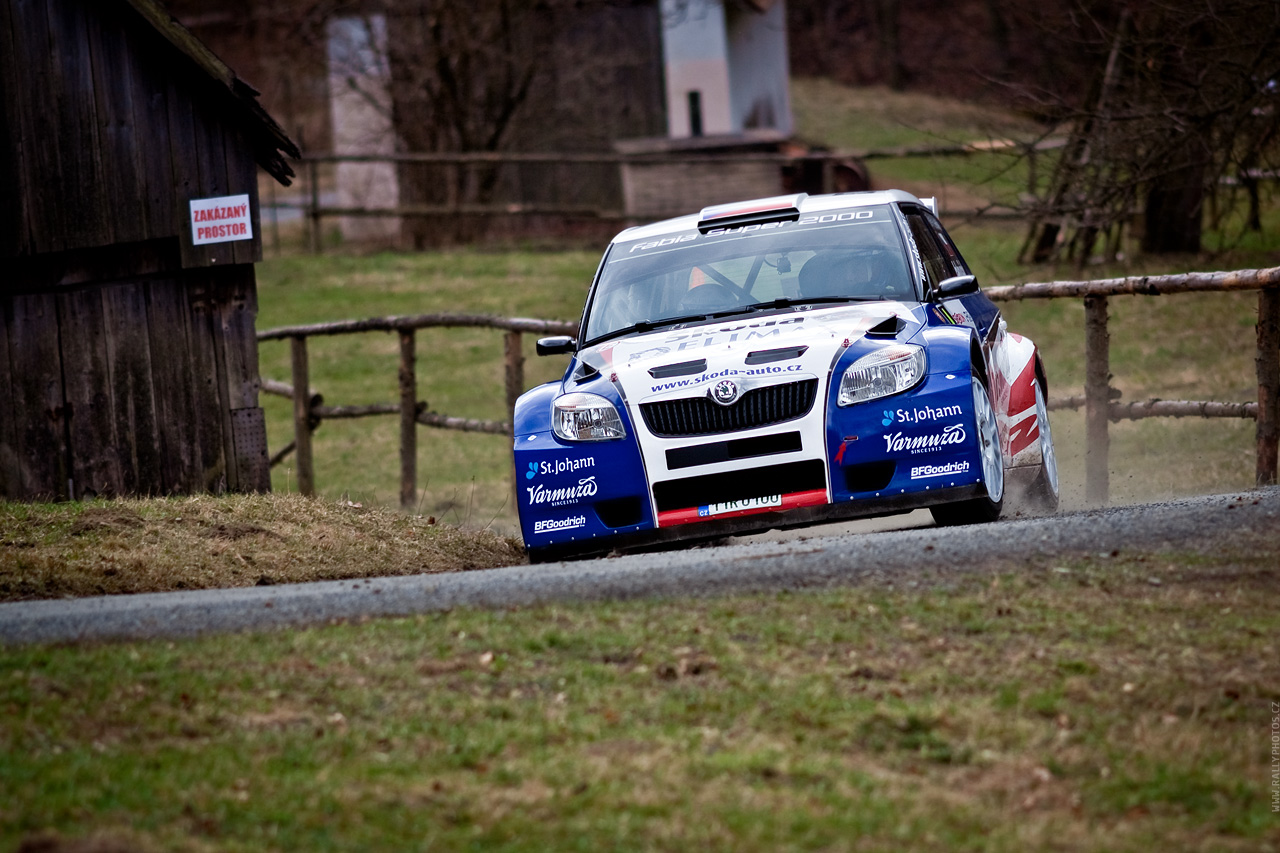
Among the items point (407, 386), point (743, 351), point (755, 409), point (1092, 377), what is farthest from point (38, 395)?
point (1092, 377)

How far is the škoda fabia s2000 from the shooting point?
24.1ft

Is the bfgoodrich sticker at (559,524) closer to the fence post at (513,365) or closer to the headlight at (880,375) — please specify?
the headlight at (880,375)

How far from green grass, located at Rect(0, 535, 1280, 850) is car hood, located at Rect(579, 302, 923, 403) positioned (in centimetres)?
170

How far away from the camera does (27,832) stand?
386cm

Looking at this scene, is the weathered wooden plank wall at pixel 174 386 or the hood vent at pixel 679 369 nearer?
the hood vent at pixel 679 369

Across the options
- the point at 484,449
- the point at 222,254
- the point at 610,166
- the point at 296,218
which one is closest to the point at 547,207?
the point at 610,166

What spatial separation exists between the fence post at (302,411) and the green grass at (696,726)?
30.3 feet

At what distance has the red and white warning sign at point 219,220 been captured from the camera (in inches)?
465

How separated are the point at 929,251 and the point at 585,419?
271cm

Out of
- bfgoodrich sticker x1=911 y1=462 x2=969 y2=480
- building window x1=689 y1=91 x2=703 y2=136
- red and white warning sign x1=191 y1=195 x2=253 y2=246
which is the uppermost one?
building window x1=689 y1=91 x2=703 y2=136

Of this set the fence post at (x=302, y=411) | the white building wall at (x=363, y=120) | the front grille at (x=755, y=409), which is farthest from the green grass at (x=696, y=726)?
the white building wall at (x=363, y=120)

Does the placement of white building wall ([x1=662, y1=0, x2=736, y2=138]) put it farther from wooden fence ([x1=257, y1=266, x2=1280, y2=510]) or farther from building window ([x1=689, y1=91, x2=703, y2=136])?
wooden fence ([x1=257, y1=266, x2=1280, y2=510])

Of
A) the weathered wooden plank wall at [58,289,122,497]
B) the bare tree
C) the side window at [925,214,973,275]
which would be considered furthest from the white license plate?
A: the bare tree

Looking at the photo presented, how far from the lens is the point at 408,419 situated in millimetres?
13922
